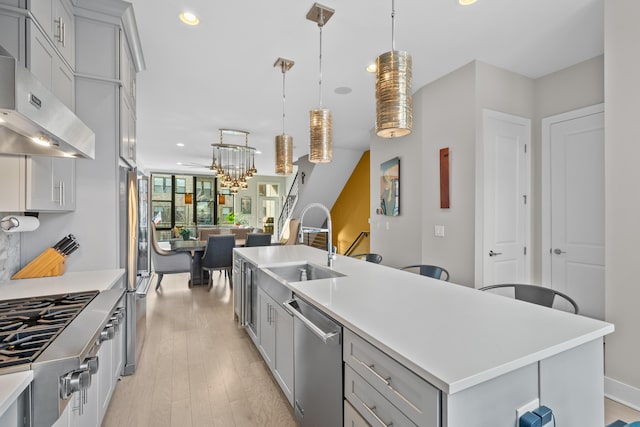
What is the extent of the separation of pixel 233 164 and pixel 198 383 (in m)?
5.00

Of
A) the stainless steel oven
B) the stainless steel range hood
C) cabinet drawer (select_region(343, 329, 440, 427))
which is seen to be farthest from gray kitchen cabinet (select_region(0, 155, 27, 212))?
cabinet drawer (select_region(343, 329, 440, 427))

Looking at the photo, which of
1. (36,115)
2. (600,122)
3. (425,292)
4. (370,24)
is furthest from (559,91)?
(36,115)

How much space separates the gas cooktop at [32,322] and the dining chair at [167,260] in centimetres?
369

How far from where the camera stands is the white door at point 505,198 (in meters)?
3.03

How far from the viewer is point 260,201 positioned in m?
12.0

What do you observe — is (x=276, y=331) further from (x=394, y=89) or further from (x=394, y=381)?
(x=394, y=89)

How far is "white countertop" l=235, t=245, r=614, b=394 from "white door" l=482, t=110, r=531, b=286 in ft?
5.00

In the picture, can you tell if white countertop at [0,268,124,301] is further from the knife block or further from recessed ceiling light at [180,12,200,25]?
recessed ceiling light at [180,12,200,25]

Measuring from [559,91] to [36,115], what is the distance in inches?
163

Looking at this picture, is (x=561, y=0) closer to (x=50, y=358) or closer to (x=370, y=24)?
(x=370, y=24)

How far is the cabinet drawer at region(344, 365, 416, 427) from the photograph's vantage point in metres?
1.01

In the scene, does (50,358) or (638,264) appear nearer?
(50,358)

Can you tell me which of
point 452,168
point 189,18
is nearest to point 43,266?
point 189,18

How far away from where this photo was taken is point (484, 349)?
99 cm
